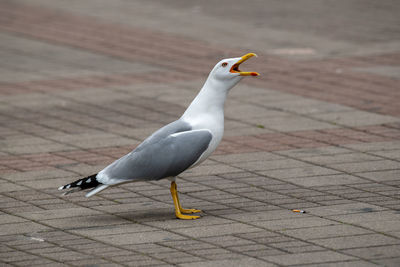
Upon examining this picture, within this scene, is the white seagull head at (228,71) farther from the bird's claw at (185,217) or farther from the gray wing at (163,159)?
the bird's claw at (185,217)

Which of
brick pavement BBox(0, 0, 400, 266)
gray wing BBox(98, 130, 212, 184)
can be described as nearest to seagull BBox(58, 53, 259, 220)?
gray wing BBox(98, 130, 212, 184)

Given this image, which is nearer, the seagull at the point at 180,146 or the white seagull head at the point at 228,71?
the seagull at the point at 180,146

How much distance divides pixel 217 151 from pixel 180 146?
2356mm

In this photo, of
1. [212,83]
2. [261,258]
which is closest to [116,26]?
[212,83]

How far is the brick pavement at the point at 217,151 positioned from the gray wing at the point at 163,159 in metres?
0.38

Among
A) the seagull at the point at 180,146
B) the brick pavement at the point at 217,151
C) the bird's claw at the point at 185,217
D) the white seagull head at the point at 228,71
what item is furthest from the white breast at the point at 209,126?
the brick pavement at the point at 217,151

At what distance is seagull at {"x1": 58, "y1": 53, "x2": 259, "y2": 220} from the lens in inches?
273

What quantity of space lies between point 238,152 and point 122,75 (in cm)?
429

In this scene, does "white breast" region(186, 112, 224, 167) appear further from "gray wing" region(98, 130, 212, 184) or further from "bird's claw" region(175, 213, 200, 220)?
"bird's claw" region(175, 213, 200, 220)

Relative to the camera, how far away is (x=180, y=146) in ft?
22.8

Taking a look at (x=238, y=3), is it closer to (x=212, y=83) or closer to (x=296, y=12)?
(x=296, y=12)

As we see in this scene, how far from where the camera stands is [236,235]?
6.58 meters

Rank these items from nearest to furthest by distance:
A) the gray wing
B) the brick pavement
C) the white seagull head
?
the brick pavement < the gray wing < the white seagull head

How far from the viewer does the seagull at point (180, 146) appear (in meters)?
6.93
